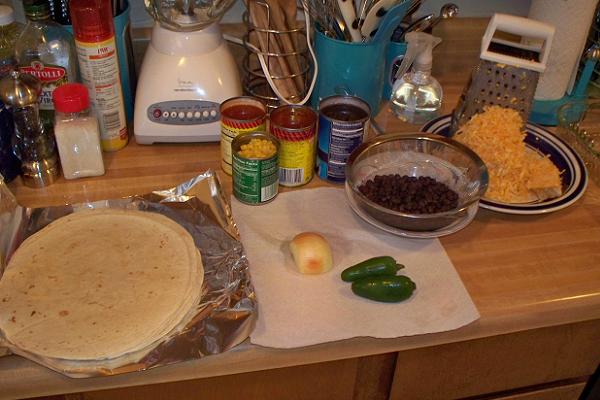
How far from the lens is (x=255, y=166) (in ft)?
3.12

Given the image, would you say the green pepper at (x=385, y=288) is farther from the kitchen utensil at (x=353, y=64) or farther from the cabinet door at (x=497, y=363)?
the kitchen utensil at (x=353, y=64)

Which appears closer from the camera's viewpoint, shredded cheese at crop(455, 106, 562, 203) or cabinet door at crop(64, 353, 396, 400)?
cabinet door at crop(64, 353, 396, 400)

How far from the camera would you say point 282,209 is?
39.3 inches

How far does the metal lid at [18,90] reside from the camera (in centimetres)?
92

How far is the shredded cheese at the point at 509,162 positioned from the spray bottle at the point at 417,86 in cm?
15

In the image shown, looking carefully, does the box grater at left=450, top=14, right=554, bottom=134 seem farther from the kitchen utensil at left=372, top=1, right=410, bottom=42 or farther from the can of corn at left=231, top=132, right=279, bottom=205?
the can of corn at left=231, top=132, right=279, bottom=205

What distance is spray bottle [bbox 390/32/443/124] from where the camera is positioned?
3.70ft

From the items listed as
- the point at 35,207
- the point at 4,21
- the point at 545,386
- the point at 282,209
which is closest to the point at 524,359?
the point at 545,386

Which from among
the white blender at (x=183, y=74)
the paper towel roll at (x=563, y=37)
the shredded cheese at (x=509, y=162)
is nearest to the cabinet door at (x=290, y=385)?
the shredded cheese at (x=509, y=162)

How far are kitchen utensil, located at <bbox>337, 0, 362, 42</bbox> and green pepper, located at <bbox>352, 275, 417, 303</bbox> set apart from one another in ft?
1.54

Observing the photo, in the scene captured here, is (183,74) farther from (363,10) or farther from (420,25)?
(420,25)

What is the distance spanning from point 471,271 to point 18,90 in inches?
28.1

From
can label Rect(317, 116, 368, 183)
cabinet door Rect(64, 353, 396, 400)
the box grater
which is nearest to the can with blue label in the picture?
can label Rect(317, 116, 368, 183)

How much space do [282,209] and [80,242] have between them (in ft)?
1.01
